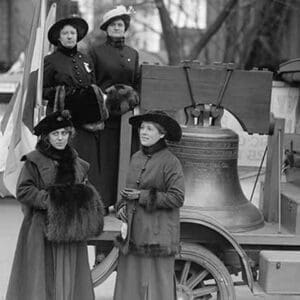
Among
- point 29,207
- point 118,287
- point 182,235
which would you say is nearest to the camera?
point 29,207

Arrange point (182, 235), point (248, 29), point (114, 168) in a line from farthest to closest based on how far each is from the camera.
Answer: point (248, 29), point (114, 168), point (182, 235)

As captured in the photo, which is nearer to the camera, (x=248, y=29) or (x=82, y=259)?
(x=82, y=259)

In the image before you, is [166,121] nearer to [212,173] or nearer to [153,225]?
[153,225]

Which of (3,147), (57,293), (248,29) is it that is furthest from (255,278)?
(248,29)

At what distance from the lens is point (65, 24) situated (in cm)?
521

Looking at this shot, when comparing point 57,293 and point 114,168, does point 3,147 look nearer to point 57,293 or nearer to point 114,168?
point 114,168

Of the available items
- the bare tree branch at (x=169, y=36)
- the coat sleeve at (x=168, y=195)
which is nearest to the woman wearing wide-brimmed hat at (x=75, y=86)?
the coat sleeve at (x=168, y=195)

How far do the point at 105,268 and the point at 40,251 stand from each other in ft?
2.57

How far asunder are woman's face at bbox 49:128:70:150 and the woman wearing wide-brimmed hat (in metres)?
0.66

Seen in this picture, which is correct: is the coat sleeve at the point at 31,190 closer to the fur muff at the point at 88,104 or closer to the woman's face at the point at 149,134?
the woman's face at the point at 149,134

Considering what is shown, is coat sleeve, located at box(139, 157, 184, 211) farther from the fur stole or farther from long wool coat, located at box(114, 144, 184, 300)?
the fur stole

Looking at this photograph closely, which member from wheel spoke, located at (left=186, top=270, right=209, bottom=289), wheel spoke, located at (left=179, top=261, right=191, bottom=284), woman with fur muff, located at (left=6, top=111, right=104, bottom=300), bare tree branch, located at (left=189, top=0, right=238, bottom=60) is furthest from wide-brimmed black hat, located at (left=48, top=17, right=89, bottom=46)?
bare tree branch, located at (left=189, top=0, right=238, bottom=60)

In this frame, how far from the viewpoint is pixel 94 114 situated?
17.2 ft

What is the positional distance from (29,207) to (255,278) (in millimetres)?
1904
